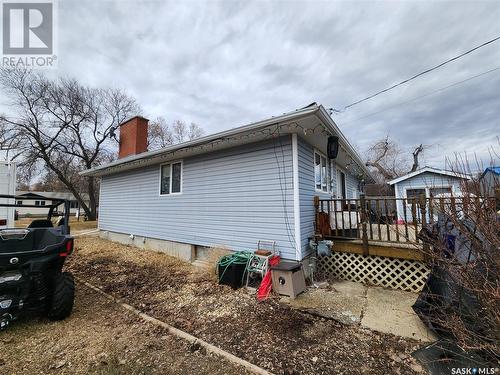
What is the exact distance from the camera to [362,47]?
8.11 meters

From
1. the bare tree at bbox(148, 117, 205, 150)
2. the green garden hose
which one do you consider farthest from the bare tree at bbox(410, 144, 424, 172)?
the green garden hose

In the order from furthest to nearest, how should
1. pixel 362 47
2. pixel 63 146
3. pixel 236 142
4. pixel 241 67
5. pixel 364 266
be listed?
pixel 63 146 < pixel 241 67 < pixel 362 47 < pixel 236 142 < pixel 364 266

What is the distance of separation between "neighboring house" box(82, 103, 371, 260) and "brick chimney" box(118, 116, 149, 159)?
239 centimetres

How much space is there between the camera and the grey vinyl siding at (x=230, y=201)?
5672mm

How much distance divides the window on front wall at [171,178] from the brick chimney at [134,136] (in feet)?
14.2

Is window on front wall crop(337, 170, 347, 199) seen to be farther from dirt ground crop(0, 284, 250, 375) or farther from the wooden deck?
dirt ground crop(0, 284, 250, 375)

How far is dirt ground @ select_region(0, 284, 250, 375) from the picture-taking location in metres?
2.61

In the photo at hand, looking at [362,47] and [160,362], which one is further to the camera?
[362,47]

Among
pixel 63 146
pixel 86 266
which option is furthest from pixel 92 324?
pixel 63 146

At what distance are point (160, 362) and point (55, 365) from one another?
1.13m

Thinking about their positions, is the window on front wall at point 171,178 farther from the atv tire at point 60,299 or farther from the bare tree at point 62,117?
the bare tree at point 62,117

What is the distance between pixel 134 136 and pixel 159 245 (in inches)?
250

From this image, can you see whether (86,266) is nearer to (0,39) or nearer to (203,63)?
(203,63)

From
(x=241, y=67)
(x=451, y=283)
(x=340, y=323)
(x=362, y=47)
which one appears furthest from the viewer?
(x=241, y=67)
